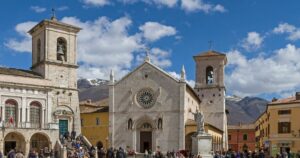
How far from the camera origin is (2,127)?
1561 inches

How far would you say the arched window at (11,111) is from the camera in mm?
41438

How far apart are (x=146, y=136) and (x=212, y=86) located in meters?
12.4

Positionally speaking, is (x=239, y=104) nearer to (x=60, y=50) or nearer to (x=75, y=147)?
(x=60, y=50)

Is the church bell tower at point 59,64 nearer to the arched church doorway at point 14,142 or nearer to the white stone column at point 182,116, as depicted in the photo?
the arched church doorway at point 14,142

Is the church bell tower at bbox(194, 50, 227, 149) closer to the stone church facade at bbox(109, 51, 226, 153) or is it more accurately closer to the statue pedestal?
the stone church facade at bbox(109, 51, 226, 153)

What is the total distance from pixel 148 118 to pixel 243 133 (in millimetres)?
35919

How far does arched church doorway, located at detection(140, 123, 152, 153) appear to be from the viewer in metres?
52.8

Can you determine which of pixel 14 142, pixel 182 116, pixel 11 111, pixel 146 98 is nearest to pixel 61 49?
pixel 11 111

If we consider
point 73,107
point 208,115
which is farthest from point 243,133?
point 73,107

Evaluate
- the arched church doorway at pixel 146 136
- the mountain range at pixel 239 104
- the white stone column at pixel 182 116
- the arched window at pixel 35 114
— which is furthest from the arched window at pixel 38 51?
the mountain range at pixel 239 104

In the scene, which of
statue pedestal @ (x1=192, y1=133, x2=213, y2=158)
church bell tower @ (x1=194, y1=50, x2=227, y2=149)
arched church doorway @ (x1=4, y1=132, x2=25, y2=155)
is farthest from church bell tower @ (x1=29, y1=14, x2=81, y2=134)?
church bell tower @ (x1=194, y1=50, x2=227, y2=149)

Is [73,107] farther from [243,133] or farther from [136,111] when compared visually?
[243,133]

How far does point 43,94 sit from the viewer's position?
44.4 metres

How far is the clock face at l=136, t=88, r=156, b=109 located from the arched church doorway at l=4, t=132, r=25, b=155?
49.0 ft
